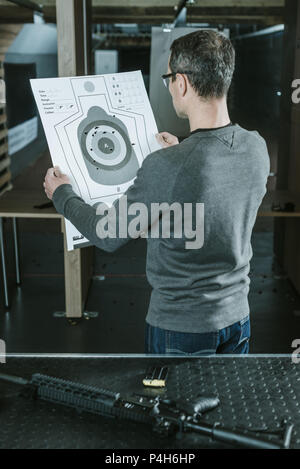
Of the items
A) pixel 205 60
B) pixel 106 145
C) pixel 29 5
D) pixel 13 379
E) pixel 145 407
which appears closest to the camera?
pixel 145 407

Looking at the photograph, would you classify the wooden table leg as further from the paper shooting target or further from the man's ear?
the man's ear

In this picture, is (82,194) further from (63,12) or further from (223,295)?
(63,12)

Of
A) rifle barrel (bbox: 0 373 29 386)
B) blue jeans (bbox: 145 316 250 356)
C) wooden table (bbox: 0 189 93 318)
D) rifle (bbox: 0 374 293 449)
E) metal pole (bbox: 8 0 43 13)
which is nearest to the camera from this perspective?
rifle (bbox: 0 374 293 449)

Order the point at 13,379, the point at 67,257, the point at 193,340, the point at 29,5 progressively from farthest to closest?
the point at 29,5, the point at 67,257, the point at 193,340, the point at 13,379

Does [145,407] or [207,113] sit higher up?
[207,113]

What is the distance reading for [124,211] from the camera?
134cm

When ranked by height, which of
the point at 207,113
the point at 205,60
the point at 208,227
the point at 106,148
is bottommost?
the point at 208,227

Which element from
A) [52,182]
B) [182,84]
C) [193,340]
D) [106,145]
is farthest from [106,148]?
[193,340]

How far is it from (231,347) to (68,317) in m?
2.18

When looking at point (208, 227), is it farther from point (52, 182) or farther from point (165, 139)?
point (165, 139)

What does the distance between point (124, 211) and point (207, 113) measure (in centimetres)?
31

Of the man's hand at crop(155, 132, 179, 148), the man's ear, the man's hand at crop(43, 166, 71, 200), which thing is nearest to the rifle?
the man's hand at crop(43, 166, 71, 200)

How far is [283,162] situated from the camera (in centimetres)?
462

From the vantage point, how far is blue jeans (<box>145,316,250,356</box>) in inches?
58.5
